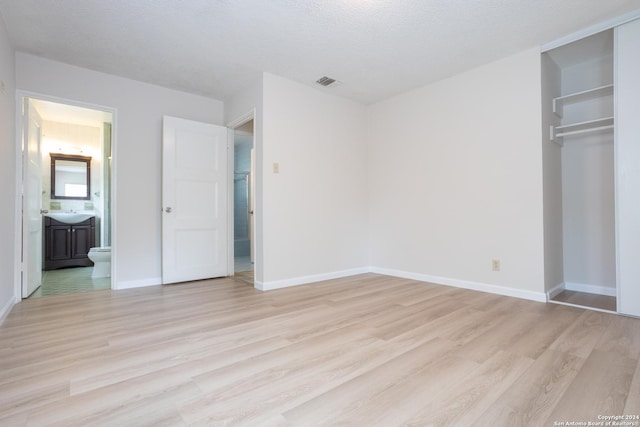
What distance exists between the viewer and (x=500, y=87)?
3.16 metres

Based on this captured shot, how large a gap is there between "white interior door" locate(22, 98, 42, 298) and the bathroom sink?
1606 millimetres

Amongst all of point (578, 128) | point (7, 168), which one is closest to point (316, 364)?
point (7, 168)

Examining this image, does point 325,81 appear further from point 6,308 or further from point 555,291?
point 6,308

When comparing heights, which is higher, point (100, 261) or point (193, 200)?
point (193, 200)

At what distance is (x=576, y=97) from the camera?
123 inches

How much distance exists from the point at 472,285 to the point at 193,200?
3334 millimetres

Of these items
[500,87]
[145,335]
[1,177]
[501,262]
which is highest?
[500,87]

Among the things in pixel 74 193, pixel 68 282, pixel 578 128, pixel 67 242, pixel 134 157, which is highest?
pixel 578 128

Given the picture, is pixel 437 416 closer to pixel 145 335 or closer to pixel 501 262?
pixel 145 335

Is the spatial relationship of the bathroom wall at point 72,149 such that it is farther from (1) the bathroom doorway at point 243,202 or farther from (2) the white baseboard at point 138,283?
(2) the white baseboard at point 138,283

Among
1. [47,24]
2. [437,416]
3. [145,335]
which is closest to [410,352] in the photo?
[437,416]

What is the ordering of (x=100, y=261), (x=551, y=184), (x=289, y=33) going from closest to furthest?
1. (x=289, y=33)
2. (x=551, y=184)
3. (x=100, y=261)

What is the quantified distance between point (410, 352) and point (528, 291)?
1.83 m

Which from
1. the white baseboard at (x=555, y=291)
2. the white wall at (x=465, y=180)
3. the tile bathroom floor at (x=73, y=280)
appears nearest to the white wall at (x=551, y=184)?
the white baseboard at (x=555, y=291)
